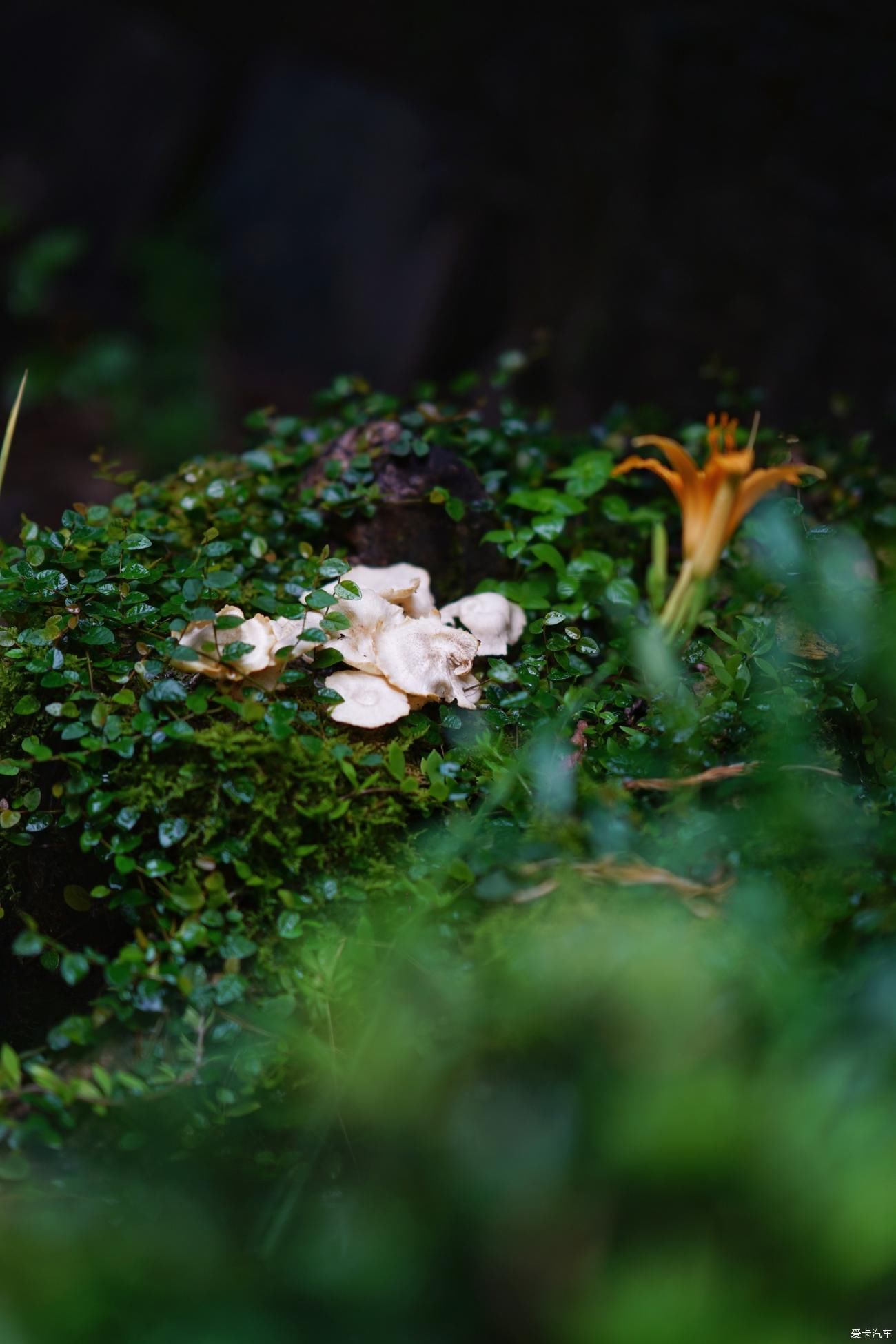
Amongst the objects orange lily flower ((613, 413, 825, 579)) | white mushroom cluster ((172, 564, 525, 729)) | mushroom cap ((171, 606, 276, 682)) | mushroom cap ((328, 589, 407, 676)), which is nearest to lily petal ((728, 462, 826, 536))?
orange lily flower ((613, 413, 825, 579))

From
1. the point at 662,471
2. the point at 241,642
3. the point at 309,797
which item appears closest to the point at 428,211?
the point at 662,471

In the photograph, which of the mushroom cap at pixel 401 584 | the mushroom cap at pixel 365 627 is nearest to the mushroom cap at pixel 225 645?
the mushroom cap at pixel 365 627

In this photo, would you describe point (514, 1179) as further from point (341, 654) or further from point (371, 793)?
point (341, 654)

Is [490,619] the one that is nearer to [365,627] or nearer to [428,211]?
[365,627]

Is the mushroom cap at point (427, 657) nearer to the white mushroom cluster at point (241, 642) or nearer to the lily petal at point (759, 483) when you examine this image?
the white mushroom cluster at point (241, 642)

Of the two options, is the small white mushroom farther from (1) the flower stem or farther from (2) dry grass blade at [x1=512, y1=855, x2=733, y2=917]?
(2) dry grass blade at [x1=512, y1=855, x2=733, y2=917]
